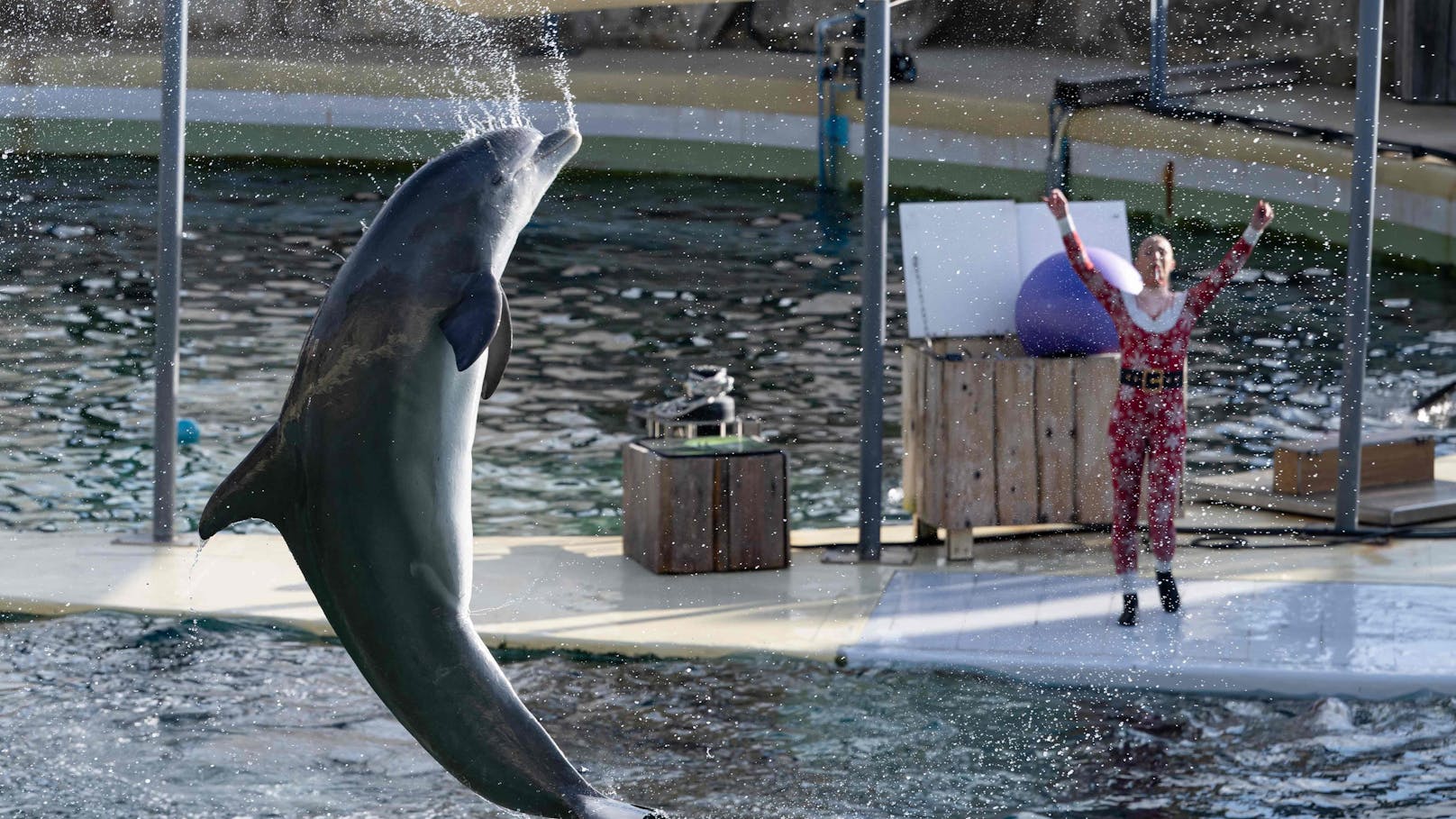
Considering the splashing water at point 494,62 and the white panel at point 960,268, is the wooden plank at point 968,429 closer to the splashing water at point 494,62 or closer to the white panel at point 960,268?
the white panel at point 960,268

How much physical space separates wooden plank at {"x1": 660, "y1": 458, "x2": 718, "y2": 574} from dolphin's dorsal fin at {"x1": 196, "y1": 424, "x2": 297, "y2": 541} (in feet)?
13.7

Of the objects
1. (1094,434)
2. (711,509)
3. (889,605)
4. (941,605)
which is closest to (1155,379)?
(1094,434)

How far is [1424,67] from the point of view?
68.5 feet

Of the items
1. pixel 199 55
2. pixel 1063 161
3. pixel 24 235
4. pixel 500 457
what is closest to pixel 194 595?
pixel 500 457

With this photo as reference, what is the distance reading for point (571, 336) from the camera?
1464cm

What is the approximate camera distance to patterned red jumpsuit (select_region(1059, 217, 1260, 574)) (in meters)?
7.97

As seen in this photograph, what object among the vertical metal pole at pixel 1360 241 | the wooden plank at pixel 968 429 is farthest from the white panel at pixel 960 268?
the vertical metal pole at pixel 1360 241

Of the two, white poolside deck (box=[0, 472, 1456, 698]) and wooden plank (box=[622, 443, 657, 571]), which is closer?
white poolside deck (box=[0, 472, 1456, 698])

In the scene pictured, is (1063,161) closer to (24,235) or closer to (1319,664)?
(24,235)

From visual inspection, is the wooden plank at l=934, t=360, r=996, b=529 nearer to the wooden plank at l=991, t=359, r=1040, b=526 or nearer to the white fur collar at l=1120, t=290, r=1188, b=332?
the wooden plank at l=991, t=359, r=1040, b=526

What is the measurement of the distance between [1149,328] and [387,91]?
16.9m

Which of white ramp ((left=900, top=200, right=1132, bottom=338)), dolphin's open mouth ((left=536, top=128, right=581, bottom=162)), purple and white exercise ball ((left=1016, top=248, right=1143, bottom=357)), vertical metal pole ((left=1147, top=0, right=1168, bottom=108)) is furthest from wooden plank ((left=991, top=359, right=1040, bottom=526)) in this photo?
vertical metal pole ((left=1147, top=0, right=1168, bottom=108))

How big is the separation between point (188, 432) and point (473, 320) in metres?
7.59

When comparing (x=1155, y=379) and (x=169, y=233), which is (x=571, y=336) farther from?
(x=1155, y=379)
